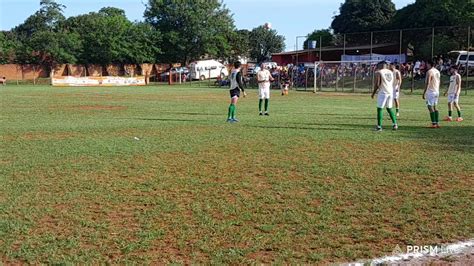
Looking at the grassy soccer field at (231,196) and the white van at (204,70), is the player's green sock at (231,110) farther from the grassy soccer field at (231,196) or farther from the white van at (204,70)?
the white van at (204,70)

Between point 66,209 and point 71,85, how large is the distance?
169 ft

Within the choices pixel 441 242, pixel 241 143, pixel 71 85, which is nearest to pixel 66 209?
pixel 441 242

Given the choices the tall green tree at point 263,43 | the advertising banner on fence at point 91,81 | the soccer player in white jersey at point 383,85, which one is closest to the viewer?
the soccer player in white jersey at point 383,85

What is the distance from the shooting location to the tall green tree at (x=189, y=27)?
246 ft

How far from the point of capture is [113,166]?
8.23 metres

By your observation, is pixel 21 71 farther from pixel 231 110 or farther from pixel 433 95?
pixel 433 95

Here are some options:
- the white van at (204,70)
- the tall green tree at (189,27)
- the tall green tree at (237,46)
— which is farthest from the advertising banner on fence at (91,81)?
the tall green tree at (237,46)

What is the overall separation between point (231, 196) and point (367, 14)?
255ft

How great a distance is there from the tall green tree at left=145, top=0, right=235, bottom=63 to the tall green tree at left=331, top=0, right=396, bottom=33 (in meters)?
20.7

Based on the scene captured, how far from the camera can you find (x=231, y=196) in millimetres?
6496

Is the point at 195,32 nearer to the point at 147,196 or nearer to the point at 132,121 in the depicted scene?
the point at 132,121

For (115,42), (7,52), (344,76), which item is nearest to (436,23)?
(344,76)

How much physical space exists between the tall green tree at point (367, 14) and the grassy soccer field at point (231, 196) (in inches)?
2750

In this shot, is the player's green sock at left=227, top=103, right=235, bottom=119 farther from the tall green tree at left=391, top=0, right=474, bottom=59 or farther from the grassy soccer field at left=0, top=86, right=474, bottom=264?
the tall green tree at left=391, top=0, right=474, bottom=59
